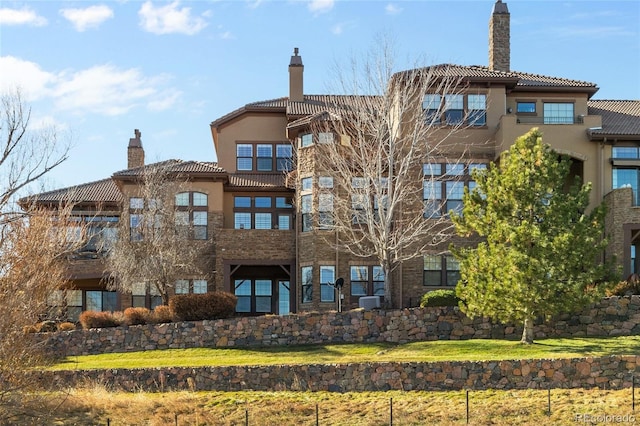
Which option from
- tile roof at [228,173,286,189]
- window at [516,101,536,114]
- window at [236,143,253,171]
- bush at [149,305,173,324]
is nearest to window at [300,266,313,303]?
tile roof at [228,173,286,189]

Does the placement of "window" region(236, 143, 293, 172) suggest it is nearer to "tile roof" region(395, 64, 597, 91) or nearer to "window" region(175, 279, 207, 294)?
"window" region(175, 279, 207, 294)

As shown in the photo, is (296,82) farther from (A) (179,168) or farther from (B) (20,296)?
(B) (20,296)

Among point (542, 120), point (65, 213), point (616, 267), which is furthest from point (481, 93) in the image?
point (65, 213)

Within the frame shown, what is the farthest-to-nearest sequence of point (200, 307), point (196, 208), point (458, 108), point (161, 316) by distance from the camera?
point (196, 208), point (458, 108), point (161, 316), point (200, 307)

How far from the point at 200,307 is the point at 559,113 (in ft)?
57.6

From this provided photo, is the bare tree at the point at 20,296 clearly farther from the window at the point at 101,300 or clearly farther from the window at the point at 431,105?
the window at the point at 101,300

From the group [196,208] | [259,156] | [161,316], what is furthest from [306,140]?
[161,316]

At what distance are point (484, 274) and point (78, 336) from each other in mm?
15085

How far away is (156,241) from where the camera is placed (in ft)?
118

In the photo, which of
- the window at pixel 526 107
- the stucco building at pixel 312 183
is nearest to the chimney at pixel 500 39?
the stucco building at pixel 312 183

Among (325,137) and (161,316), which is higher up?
(325,137)

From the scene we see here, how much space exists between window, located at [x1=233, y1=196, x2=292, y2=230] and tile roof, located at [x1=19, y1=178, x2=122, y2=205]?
18.1 ft

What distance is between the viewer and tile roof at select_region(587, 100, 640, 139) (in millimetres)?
36562

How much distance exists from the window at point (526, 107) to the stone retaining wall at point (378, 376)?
50.8ft
